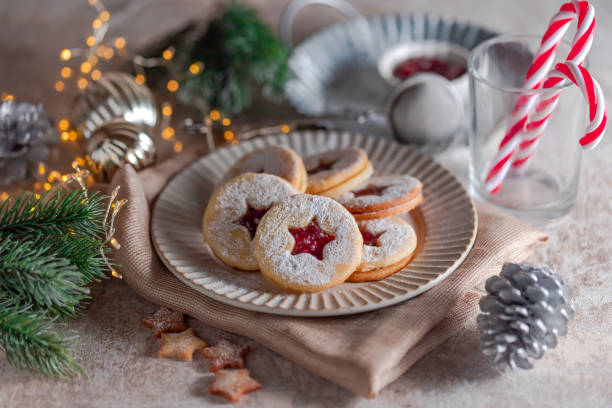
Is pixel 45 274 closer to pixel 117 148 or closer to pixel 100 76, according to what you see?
pixel 117 148

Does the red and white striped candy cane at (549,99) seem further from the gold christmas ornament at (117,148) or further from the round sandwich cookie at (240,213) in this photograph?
the gold christmas ornament at (117,148)

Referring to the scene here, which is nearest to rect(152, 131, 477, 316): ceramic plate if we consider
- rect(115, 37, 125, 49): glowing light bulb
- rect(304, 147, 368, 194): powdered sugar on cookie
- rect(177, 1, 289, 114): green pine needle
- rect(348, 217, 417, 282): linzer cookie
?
rect(348, 217, 417, 282): linzer cookie

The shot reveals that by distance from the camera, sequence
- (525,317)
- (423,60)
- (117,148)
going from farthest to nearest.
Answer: (423,60) < (117,148) < (525,317)

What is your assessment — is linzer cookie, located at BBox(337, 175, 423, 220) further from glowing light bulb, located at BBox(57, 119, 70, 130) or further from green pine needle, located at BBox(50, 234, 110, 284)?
glowing light bulb, located at BBox(57, 119, 70, 130)

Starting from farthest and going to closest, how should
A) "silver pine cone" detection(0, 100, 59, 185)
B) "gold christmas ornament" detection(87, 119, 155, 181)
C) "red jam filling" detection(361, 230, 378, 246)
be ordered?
1. "silver pine cone" detection(0, 100, 59, 185)
2. "gold christmas ornament" detection(87, 119, 155, 181)
3. "red jam filling" detection(361, 230, 378, 246)

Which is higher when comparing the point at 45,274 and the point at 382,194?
the point at 45,274

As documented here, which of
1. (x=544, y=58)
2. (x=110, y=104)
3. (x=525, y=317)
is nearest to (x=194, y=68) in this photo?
(x=110, y=104)
